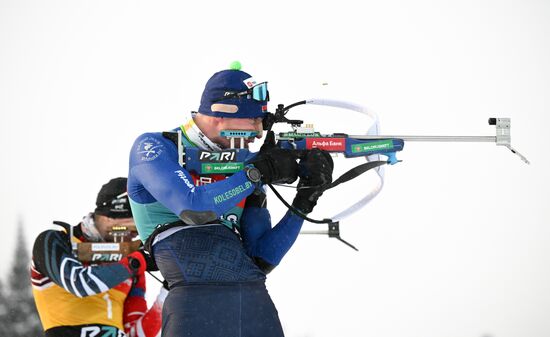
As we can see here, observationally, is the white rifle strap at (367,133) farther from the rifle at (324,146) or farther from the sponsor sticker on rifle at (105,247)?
the sponsor sticker on rifle at (105,247)

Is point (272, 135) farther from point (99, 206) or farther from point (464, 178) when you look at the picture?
point (464, 178)

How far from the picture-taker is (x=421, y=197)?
20.0ft

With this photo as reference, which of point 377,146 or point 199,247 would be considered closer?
point 199,247

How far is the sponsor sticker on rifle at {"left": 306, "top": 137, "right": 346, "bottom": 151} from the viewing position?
313 centimetres

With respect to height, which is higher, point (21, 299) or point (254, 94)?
point (254, 94)

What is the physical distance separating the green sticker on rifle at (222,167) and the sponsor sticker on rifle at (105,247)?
5.44ft

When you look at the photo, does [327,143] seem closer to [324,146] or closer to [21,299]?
[324,146]

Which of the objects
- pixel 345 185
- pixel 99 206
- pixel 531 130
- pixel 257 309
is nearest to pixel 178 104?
pixel 345 185

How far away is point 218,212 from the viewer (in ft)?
8.76

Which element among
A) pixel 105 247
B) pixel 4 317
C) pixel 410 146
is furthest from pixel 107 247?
pixel 4 317

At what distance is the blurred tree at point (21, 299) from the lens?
8.41 meters

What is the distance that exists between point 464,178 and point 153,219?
12.9ft

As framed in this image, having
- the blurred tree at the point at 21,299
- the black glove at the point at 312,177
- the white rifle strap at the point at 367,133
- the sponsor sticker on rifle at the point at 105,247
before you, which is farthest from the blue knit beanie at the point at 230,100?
the blurred tree at the point at 21,299

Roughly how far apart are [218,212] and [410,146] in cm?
363
